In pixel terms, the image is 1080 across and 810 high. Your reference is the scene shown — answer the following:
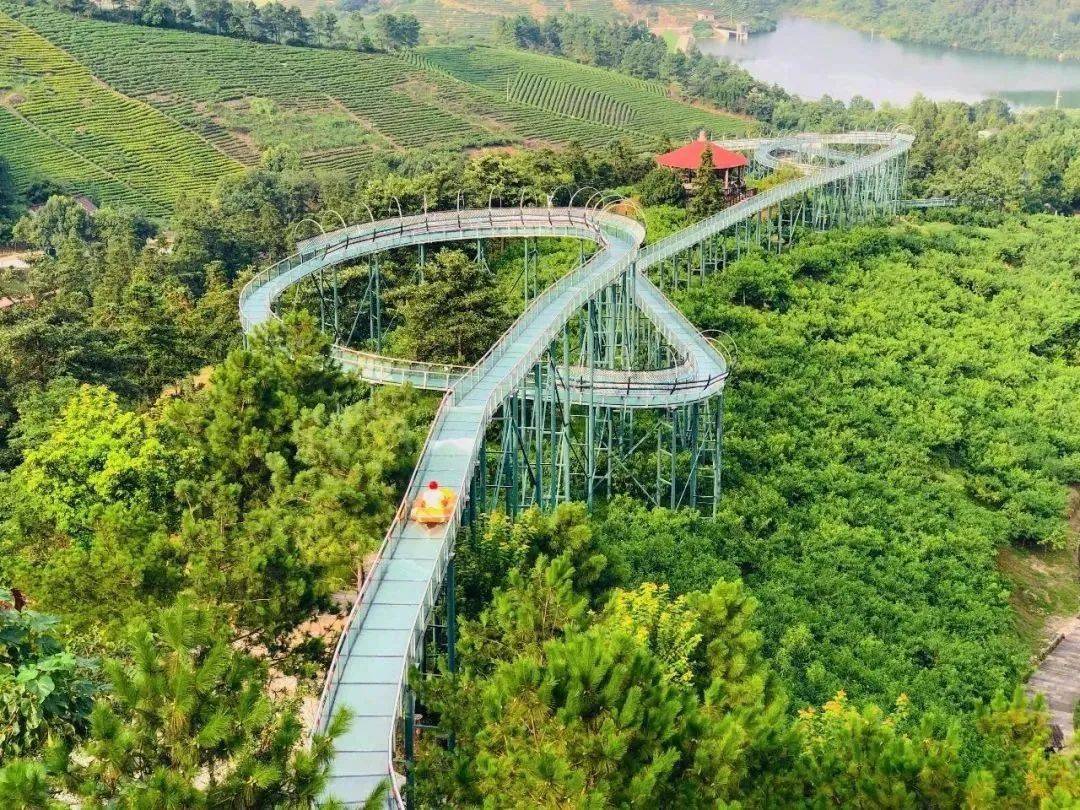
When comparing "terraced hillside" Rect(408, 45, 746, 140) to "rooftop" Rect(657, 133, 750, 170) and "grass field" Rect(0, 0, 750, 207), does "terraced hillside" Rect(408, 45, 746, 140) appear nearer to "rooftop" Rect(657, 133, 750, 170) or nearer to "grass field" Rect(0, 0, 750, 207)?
"grass field" Rect(0, 0, 750, 207)

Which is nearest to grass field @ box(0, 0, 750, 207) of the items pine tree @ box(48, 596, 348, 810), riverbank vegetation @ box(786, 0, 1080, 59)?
pine tree @ box(48, 596, 348, 810)

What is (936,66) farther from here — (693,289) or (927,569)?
(927,569)

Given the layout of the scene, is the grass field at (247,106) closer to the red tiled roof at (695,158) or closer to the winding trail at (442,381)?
the red tiled roof at (695,158)

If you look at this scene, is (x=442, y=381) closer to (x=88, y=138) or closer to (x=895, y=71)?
(x=88, y=138)

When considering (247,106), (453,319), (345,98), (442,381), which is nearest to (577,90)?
(345,98)

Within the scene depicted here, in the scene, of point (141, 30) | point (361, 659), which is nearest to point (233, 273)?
point (361, 659)

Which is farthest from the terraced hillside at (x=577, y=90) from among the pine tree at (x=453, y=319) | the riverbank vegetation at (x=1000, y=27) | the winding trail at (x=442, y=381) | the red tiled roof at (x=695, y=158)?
the riverbank vegetation at (x=1000, y=27)
